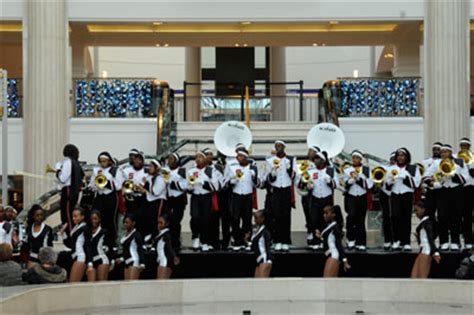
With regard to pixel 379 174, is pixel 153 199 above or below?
below

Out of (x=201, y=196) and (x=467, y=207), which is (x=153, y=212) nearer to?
(x=201, y=196)

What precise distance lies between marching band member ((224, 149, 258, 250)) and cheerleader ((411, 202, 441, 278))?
7.97ft

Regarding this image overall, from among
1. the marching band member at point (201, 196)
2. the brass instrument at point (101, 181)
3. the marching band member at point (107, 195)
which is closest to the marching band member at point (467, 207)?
the marching band member at point (201, 196)

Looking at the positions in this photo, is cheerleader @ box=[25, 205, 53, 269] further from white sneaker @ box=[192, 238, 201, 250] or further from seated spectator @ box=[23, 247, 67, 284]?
white sneaker @ box=[192, 238, 201, 250]

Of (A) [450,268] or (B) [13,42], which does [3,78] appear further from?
(B) [13,42]

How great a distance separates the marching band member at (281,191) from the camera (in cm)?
1789

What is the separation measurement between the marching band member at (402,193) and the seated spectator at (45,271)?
4894 mm

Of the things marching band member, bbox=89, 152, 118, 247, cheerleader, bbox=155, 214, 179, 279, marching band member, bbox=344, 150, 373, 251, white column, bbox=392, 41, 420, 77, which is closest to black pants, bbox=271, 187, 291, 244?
marching band member, bbox=344, 150, 373, 251

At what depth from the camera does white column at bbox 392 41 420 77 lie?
1158 inches

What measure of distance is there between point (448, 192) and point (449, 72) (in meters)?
7.71

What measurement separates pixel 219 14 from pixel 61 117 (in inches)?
157

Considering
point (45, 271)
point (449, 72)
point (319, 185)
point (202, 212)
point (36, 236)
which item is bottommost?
point (45, 271)

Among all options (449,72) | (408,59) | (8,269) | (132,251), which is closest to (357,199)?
(132,251)

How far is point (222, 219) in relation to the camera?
1823cm
